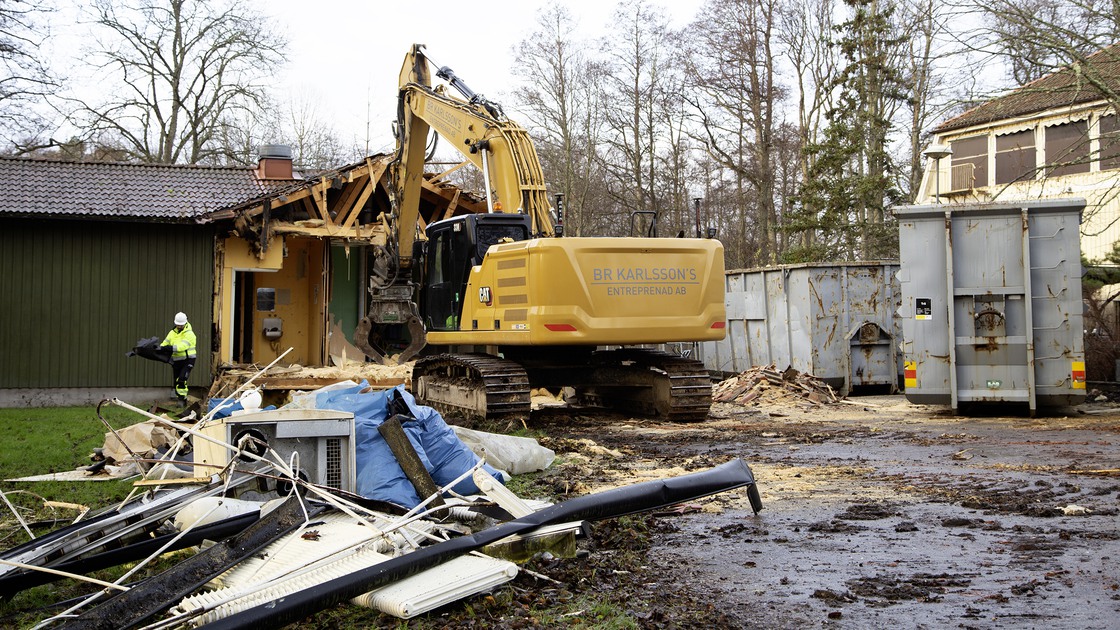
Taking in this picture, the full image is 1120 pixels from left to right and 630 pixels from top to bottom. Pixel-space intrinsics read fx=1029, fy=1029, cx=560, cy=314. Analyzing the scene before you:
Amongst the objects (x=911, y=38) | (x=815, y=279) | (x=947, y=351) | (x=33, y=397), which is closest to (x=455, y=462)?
(x=947, y=351)

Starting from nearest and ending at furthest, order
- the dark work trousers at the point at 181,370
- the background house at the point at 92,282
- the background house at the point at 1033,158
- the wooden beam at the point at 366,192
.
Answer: the dark work trousers at the point at 181,370 → the background house at the point at 92,282 → the wooden beam at the point at 366,192 → the background house at the point at 1033,158

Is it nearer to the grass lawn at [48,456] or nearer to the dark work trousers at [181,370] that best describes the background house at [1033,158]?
the dark work trousers at [181,370]

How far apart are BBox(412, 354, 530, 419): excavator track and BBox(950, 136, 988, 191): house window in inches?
922

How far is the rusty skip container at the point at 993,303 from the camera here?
13086 mm

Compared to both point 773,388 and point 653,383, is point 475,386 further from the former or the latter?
point 773,388

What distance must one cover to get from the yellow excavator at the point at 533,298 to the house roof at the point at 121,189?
5961mm

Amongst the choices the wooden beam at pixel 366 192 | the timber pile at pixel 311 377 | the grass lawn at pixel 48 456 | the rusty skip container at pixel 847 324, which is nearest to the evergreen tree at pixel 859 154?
the rusty skip container at pixel 847 324

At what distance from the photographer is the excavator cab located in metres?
13.5

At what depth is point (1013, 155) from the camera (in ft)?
103

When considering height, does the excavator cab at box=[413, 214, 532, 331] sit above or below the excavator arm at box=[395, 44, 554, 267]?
below

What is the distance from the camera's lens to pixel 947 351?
1337cm

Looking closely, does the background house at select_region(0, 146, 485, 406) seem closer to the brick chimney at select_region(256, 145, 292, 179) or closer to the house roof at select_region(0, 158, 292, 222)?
the house roof at select_region(0, 158, 292, 222)

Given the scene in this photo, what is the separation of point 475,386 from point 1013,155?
24.4m

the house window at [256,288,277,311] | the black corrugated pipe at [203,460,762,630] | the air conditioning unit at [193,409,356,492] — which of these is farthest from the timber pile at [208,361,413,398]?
the black corrugated pipe at [203,460,762,630]
